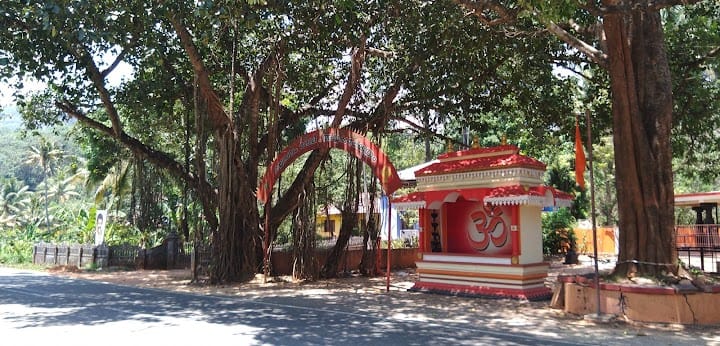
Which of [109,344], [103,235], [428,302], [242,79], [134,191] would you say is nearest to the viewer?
[109,344]

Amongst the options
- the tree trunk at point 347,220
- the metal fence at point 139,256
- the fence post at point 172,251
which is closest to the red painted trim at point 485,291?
the tree trunk at point 347,220

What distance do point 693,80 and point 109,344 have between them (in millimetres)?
13693

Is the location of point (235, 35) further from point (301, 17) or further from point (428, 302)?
point (428, 302)

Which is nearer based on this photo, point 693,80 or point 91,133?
point 693,80

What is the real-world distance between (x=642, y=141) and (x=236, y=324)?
22.7 ft

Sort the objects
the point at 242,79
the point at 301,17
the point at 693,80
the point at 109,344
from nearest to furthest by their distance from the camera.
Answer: the point at 109,344 < the point at 301,17 < the point at 693,80 < the point at 242,79

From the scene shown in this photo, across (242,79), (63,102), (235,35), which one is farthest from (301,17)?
(63,102)

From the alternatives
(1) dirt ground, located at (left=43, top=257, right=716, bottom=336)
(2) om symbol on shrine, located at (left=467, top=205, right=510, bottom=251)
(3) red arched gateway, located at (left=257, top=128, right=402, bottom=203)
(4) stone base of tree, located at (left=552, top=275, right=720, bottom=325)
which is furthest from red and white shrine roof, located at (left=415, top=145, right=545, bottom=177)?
(4) stone base of tree, located at (left=552, top=275, right=720, bottom=325)

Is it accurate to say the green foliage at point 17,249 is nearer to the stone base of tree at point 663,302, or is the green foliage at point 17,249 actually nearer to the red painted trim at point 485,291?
the red painted trim at point 485,291

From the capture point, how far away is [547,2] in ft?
25.8

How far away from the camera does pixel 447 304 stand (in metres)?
10.5

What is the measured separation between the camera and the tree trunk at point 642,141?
868 centimetres

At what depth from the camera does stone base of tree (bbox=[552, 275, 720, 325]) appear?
8000 millimetres

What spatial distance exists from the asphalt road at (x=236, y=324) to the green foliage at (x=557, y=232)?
1402 centimetres
